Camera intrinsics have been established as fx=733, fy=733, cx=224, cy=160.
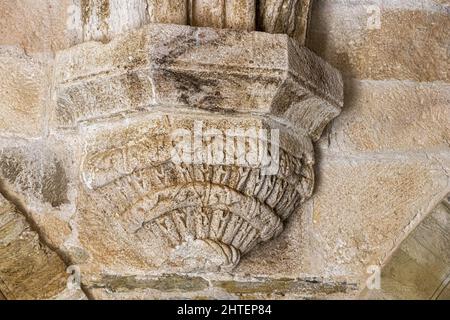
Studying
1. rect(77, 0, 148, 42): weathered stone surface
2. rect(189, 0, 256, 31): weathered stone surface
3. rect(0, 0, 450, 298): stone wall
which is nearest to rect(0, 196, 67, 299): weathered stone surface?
rect(0, 0, 450, 298): stone wall

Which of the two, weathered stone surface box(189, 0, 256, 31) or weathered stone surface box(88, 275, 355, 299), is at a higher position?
weathered stone surface box(189, 0, 256, 31)

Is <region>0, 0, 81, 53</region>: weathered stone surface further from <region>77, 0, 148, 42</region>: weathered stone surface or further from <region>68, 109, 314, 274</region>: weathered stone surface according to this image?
<region>68, 109, 314, 274</region>: weathered stone surface

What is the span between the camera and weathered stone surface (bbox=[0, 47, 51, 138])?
1.72 m

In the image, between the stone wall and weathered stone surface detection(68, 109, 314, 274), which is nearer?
weathered stone surface detection(68, 109, 314, 274)

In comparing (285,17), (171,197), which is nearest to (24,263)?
(171,197)

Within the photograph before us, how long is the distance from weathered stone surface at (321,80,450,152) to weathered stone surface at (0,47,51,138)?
69 cm

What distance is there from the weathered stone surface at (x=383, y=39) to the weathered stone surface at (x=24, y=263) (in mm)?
831

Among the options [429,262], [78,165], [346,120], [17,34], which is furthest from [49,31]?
[429,262]

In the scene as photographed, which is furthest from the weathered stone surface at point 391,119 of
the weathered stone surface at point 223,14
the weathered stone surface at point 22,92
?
the weathered stone surface at point 22,92

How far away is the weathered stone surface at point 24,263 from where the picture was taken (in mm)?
1636

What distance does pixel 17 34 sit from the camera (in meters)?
1.77

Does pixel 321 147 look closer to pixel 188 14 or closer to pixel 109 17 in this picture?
pixel 188 14

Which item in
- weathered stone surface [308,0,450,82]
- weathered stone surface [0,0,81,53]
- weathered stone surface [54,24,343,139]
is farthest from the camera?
weathered stone surface [308,0,450,82]

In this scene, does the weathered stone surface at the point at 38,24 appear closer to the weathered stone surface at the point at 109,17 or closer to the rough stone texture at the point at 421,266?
the weathered stone surface at the point at 109,17
